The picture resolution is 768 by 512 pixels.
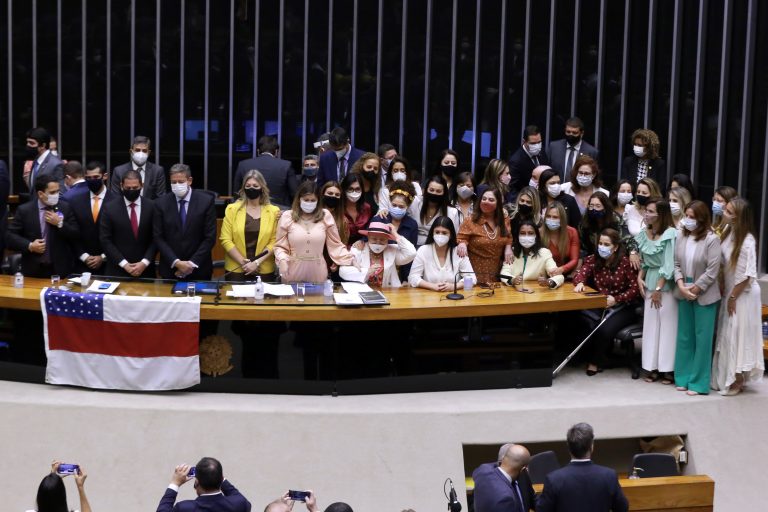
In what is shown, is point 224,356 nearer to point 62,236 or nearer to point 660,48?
point 62,236

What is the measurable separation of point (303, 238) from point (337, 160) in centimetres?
198

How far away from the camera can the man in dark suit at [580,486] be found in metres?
6.83

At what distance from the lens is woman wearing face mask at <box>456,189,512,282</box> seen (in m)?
10.1

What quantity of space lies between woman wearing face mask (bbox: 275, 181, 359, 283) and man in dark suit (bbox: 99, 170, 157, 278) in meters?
1.00

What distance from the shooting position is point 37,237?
33.2 feet

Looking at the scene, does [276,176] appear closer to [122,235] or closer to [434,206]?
[434,206]

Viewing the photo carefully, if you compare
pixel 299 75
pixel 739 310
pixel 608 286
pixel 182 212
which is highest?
pixel 299 75

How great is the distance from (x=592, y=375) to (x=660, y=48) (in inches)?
172

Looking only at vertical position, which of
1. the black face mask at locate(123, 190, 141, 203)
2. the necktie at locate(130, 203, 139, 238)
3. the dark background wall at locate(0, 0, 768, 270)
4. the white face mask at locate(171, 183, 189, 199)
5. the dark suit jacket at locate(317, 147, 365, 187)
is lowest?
the necktie at locate(130, 203, 139, 238)

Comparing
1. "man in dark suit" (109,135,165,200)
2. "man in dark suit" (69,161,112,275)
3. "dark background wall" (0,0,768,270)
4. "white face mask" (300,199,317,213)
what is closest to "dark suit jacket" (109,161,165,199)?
"man in dark suit" (109,135,165,200)

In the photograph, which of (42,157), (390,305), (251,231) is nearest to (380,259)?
(390,305)

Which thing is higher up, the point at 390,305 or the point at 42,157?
the point at 42,157

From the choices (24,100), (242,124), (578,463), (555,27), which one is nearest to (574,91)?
(555,27)

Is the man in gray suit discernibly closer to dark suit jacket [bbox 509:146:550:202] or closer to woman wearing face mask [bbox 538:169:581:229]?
dark suit jacket [bbox 509:146:550:202]
